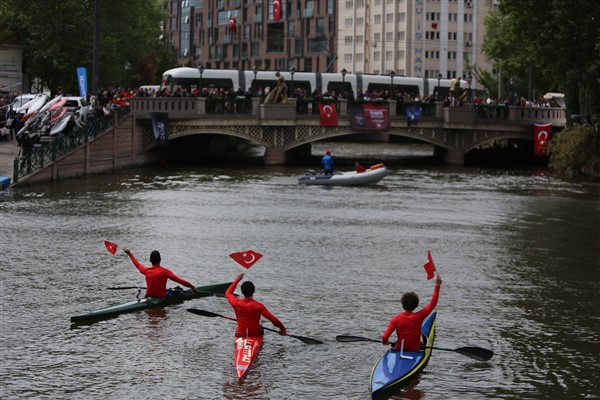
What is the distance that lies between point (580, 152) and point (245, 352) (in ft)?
147

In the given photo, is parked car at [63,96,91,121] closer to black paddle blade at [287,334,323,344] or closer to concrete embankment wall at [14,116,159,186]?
concrete embankment wall at [14,116,159,186]

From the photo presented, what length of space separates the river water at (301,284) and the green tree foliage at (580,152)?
9110mm

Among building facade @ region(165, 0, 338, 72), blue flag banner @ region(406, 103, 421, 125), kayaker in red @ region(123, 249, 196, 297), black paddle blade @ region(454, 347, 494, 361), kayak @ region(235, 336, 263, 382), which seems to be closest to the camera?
kayak @ region(235, 336, 263, 382)

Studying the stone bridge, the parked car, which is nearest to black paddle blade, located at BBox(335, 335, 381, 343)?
the parked car

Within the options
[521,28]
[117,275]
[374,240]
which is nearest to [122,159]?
[521,28]

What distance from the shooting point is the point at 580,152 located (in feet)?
209

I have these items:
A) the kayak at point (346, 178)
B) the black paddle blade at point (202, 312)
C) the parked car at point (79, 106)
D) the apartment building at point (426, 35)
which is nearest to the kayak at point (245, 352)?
the black paddle blade at point (202, 312)

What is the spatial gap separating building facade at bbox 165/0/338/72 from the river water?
4154 inches

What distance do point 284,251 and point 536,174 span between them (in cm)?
3466

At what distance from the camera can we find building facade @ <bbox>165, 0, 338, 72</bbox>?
537 ft

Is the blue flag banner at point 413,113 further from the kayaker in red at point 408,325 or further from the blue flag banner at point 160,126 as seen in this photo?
the kayaker in red at point 408,325

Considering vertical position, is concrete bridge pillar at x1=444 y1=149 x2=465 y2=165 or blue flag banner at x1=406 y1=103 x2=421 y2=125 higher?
blue flag banner at x1=406 y1=103 x2=421 y2=125

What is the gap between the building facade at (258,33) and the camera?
163750 mm

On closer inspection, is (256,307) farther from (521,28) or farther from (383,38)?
(383,38)
